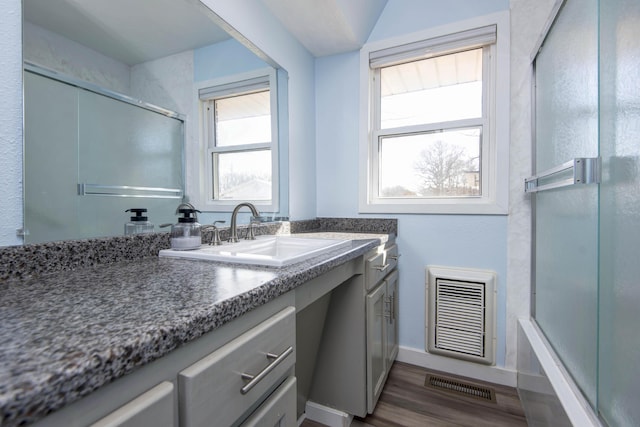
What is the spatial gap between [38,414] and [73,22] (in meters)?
1.03

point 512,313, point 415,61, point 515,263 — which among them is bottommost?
point 512,313

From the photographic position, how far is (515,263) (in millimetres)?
1725

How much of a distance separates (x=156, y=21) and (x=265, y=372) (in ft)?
4.11

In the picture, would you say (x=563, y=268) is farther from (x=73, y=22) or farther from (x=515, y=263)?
(x=73, y=22)

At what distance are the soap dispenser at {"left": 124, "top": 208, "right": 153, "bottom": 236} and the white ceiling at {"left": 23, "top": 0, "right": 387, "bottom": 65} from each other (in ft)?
1.65

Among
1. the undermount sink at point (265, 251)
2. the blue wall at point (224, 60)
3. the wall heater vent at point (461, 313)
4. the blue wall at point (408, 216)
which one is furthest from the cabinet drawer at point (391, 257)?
the blue wall at point (224, 60)

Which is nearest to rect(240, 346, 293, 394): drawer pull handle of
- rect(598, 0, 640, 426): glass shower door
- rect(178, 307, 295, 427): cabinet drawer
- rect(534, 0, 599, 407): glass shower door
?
rect(178, 307, 295, 427): cabinet drawer

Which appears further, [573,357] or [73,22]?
[573,357]

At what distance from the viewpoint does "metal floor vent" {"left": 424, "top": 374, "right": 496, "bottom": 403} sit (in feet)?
5.27

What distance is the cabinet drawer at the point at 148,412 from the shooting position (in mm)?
354

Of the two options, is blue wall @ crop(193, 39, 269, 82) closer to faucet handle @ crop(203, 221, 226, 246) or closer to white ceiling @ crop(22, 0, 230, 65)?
A: white ceiling @ crop(22, 0, 230, 65)

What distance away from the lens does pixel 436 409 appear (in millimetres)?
1502

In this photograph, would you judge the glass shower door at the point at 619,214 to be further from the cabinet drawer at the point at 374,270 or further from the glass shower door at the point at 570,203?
the cabinet drawer at the point at 374,270

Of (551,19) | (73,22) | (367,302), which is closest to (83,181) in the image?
(73,22)
